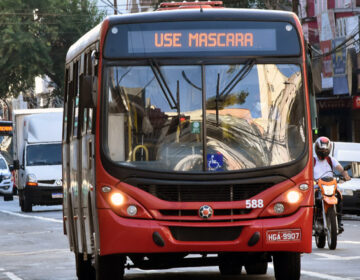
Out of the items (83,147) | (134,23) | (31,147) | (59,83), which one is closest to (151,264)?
(83,147)

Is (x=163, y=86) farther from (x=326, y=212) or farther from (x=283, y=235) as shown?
(x=326, y=212)

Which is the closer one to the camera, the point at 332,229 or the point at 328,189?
the point at 332,229

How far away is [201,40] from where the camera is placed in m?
11.9

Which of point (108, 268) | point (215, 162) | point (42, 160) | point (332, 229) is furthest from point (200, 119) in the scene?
point (42, 160)

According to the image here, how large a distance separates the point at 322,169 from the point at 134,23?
7452 millimetres

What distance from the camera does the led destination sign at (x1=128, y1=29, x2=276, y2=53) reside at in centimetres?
1189

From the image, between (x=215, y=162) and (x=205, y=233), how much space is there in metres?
0.64

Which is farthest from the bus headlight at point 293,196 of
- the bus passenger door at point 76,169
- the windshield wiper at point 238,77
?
the bus passenger door at point 76,169

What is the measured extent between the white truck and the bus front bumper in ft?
81.1

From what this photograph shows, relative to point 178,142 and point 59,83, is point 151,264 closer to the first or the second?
point 178,142

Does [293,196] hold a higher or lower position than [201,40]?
lower

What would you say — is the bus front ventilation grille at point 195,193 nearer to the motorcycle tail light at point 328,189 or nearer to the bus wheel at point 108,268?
the bus wheel at point 108,268

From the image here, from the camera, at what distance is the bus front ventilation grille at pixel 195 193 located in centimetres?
1155

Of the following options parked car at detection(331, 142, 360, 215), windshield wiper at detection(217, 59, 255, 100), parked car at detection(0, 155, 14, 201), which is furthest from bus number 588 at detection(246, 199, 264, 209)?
parked car at detection(0, 155, 14, 201)
